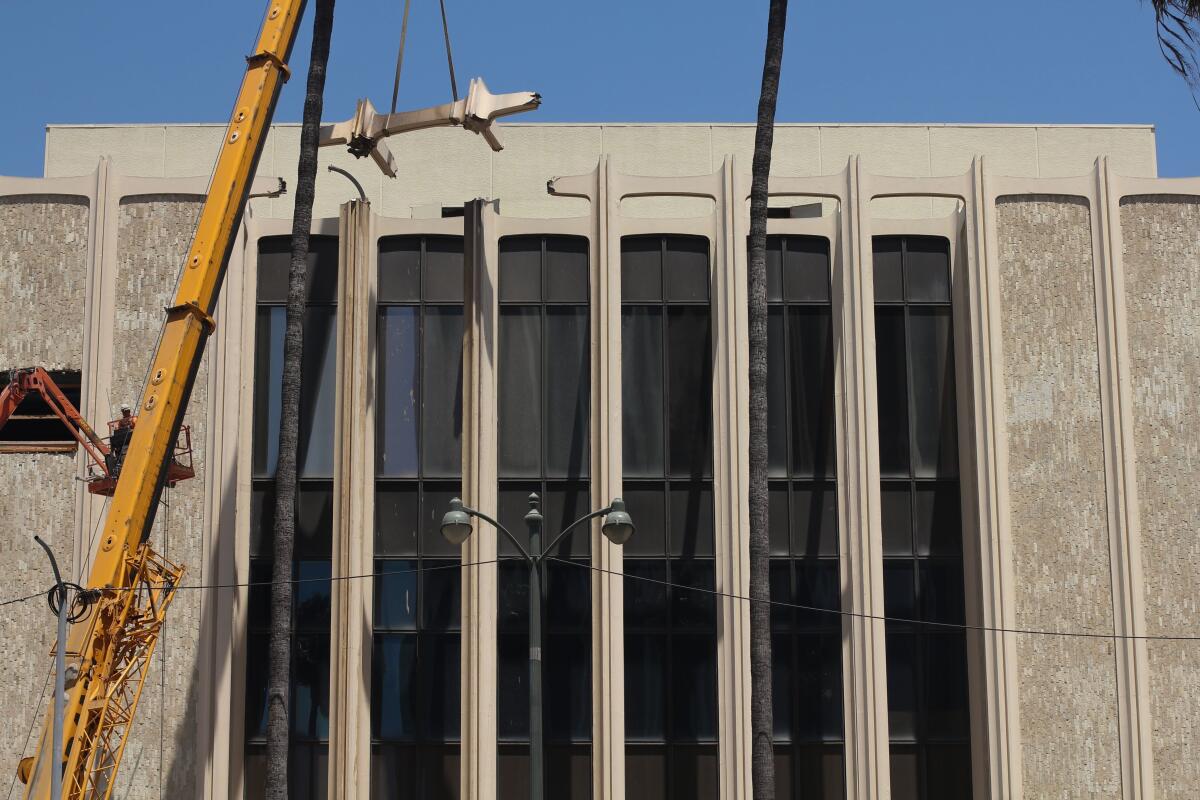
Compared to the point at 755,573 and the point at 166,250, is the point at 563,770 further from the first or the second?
the point at 166,250

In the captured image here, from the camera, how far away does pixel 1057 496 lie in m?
30.8

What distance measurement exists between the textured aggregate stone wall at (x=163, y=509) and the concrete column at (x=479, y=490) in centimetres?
508

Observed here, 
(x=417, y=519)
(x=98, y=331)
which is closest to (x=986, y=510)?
(x=417, y=519)

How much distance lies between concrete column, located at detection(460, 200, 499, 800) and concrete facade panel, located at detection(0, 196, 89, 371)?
769 centimetres

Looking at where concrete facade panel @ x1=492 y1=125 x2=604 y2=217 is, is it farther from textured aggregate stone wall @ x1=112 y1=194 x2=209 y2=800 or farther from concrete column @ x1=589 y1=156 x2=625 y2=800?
textured aggregate stone wall @ x1=112 y1=194 x2=209 y2=800

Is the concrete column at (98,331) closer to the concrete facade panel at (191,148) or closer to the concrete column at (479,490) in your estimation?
the concrete column at (479,490)

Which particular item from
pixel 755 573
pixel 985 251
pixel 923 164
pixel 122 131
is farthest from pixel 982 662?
pixel 122 131

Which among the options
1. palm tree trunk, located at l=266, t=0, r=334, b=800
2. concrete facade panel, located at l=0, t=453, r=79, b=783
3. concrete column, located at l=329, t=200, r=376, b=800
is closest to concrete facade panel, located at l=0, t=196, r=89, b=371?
concrete facade panel, located at l=0, t=453, r=79, b=783

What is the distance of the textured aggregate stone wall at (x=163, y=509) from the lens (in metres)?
29.5

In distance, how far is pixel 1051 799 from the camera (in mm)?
29594

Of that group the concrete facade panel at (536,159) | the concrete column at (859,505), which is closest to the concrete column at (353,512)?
the concrete facade panel at (536,159)

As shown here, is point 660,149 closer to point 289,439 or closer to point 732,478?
point 732,478

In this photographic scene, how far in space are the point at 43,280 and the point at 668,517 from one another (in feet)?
43.3

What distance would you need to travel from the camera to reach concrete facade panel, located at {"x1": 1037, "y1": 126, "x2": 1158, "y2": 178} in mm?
40281
